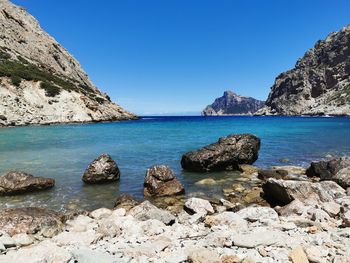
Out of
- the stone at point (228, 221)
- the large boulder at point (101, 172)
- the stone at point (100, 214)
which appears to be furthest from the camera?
the large boulder at point (101, 172)

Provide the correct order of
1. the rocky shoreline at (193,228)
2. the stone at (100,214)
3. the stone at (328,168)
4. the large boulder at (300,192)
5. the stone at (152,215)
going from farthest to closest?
the stone at (328,168)
the large boulder at (300,192)
the stone at (100,214)
the stone at (152,215)
the rocky shoreline at (193,228)

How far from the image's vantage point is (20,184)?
16.4m

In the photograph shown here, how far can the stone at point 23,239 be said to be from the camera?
9.63m

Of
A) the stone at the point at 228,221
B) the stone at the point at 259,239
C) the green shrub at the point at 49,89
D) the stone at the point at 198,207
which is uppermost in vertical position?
the green shrub at the point at 49,89

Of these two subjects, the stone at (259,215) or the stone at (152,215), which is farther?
the stone at (152,215)

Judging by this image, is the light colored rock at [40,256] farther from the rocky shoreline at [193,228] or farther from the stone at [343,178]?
the stone at [343,178]

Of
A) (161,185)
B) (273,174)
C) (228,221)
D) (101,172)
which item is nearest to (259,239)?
(228,221)

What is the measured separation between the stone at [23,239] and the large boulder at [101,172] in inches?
333

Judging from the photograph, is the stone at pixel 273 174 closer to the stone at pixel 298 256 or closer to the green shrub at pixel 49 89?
the stone at pixel 298 256

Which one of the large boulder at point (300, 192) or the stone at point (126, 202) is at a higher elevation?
the large boulder at point (300, 192)

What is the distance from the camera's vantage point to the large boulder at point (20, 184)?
632 inches

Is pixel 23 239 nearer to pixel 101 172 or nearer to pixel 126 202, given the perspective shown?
pixel 126 202

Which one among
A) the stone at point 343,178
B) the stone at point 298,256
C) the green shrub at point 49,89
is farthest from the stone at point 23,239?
the green shrub at point 49,89

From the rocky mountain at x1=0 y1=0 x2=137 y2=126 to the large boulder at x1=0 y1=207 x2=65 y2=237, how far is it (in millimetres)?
65027
